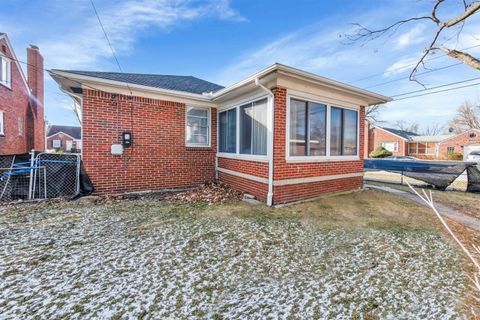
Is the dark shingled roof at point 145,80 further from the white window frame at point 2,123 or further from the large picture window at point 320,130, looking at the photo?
the white window frame at point 2,123

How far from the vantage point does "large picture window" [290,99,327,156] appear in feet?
18.2

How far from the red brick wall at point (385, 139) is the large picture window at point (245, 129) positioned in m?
Result: 34.0

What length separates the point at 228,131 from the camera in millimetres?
7039

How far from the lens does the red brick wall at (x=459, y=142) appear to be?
27.5 metres

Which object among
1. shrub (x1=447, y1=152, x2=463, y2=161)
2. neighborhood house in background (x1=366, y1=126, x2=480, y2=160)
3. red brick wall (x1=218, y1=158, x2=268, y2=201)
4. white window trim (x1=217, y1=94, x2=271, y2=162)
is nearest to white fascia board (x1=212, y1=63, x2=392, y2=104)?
white window trim (x1=217, y1=94, x2=271, y2=162)

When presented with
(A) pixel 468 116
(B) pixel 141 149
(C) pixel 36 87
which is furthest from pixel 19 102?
(A) pixel 468 116

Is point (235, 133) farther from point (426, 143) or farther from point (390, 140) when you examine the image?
point (426, 143)

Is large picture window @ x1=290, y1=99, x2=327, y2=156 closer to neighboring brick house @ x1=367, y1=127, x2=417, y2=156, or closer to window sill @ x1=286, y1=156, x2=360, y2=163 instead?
window sill @ x1=286, y1=156, x2=360, y2=163

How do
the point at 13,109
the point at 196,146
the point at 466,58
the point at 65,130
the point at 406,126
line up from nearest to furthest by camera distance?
the point at 466,58
the point at 196,146
the point at 13,109
the point at 65,130
the point at 406,126

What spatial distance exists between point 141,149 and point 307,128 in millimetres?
→ 4696

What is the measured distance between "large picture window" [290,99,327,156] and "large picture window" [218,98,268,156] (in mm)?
727

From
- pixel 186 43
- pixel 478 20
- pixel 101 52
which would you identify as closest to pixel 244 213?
pixel 478 20

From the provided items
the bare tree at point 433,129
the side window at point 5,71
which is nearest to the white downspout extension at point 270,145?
the side window at point 5,71

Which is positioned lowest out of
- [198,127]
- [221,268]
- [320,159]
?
[221,268]
